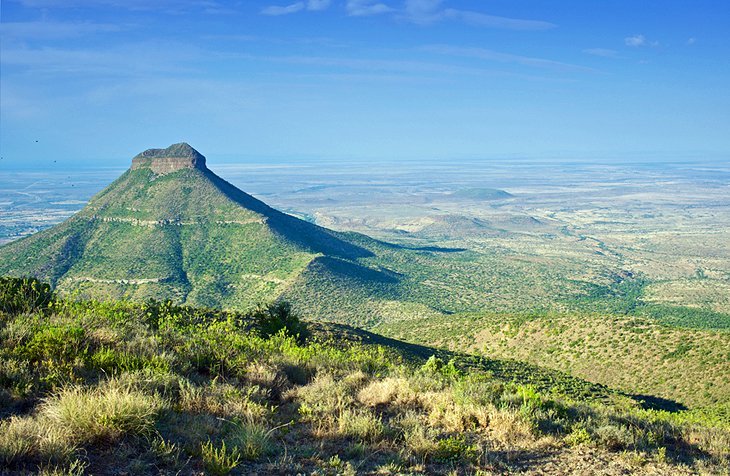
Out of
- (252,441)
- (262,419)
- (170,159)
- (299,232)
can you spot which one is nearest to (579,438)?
(262,419)

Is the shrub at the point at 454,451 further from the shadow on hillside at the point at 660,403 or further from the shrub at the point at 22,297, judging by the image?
the shadow on hillside at the point at 660,403

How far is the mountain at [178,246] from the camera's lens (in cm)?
5194

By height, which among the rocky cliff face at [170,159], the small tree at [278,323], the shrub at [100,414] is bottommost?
the small tree at [278,323]

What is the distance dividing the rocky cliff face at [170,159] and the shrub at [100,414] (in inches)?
Answer: 2802

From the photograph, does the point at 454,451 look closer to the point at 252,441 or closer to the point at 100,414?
Answer: the point at 252,441

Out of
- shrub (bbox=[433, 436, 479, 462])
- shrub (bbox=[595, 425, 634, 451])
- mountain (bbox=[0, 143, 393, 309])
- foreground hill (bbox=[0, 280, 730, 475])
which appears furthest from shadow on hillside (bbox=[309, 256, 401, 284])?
shrub (bbox=[433, 436, 479, 462])

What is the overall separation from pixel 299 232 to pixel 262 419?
66650 mm

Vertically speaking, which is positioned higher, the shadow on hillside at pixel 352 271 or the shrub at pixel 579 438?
the shrub at pixel 579 438

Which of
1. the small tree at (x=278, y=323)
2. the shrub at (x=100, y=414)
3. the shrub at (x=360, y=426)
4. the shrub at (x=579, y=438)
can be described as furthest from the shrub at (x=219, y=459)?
the small tree at (x=278, y=323)

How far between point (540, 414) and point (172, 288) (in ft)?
158

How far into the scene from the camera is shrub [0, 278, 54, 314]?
1101 centimetres

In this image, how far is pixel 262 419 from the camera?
7.02 m

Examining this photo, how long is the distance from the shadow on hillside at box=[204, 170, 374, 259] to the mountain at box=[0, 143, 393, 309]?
282mm

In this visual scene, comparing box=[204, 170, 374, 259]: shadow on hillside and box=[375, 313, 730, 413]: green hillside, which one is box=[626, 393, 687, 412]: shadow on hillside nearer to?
box=[375, 313, 730, 413]: green hillside
